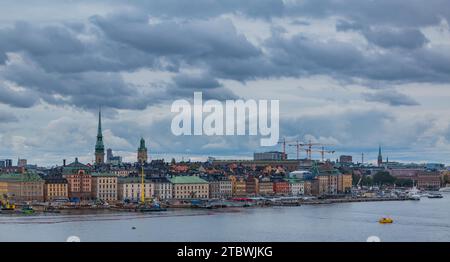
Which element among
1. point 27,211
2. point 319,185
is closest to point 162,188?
point 27,211

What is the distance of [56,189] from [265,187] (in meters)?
14.7

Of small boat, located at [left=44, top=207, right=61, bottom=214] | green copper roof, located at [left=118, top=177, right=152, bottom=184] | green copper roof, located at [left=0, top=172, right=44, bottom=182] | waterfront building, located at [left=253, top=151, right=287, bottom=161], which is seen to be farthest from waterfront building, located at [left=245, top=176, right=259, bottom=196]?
waterfront building, located at [left=253, top=151, right=287, bottom=161]

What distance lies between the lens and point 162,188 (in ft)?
144

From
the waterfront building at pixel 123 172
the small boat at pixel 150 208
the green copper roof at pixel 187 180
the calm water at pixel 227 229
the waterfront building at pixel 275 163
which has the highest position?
the waterfront building at pixel 275 163

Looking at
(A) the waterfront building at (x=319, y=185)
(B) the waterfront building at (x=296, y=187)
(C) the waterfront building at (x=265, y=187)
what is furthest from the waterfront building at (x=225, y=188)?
(A) the waterfront building at (x=319, y=185)

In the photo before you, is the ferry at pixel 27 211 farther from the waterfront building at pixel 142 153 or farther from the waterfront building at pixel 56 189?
the waterfront building at pixel 142 153

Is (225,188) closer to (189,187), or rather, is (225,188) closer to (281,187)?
(189,187)

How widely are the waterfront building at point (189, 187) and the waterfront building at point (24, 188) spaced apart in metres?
7.26

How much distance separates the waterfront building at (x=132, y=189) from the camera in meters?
42.6

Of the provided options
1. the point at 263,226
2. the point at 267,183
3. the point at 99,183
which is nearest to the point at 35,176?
the point at 99,183
